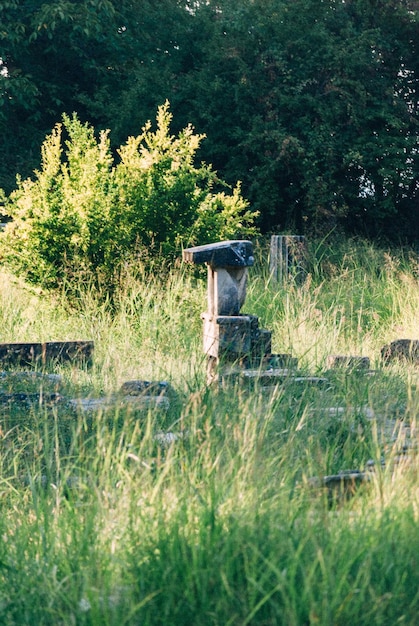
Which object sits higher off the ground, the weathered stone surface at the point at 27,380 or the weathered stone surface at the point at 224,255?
the weathered stone surface at the point at 224,255

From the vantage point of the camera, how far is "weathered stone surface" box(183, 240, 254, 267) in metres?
5.66

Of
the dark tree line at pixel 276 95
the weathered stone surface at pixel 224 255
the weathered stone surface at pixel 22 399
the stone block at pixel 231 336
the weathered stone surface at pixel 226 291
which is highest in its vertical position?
the dark tree line at pixel 276 95

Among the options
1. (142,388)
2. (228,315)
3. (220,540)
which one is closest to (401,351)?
(228,315)

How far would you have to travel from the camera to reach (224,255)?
5.68m

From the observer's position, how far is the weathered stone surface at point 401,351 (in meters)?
6.34

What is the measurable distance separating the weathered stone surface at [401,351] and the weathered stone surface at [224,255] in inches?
54.4

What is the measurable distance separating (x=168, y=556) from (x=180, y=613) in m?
0.21

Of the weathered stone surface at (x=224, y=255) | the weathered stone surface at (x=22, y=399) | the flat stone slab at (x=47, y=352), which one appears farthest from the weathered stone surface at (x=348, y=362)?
the weathered stone surface at (x=22, y=399)

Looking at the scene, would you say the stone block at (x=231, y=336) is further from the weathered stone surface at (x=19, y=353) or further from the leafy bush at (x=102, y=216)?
the leafy bush at (x=102, y=216)

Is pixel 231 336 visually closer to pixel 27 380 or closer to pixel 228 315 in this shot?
pixel 228 315

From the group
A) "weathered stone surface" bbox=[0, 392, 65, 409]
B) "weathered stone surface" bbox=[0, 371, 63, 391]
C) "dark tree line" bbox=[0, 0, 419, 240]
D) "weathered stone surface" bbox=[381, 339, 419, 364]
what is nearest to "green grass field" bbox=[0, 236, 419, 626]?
"weathered stone surface" bbox=[0, 392, 65, 409]

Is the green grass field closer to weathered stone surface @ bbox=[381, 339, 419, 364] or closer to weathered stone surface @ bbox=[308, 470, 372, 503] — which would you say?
weathered stone surface @ bbox=[308, 470, 372, 503]

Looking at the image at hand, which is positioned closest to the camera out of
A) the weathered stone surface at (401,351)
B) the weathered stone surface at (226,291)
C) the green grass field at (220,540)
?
the green grass field at (220,540)

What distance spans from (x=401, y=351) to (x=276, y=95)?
29.8ft
